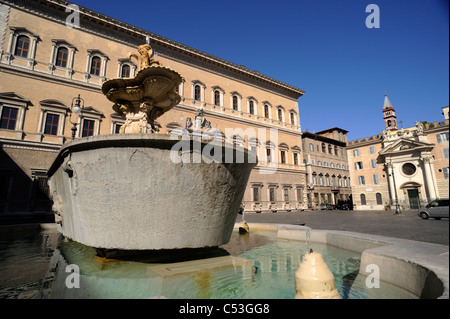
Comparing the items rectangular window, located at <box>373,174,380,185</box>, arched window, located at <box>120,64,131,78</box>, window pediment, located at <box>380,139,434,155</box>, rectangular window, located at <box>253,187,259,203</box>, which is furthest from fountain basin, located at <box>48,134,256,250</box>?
rectangular window, located at <box>373,174,380,185</box>

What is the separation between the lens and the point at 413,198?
25.5 meters

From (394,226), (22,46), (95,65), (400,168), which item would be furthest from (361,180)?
(22,46)

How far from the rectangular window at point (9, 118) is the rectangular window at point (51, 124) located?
1671mm

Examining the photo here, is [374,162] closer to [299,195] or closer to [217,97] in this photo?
[299,195]

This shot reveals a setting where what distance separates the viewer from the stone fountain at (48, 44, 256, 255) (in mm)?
2711

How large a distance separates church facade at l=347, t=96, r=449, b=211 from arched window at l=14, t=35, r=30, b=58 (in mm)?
32229

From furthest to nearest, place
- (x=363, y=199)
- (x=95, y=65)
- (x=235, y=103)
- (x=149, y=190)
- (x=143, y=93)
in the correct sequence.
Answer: (x=363, y=199) → (x=235, y=103) → (x=95, y=65) → (x=143, y=93) → (x=149, y=190)

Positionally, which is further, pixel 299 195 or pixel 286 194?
pixel 299 195

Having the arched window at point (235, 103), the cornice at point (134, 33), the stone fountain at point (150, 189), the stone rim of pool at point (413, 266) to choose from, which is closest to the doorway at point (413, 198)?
the cornice at point (134, 33)

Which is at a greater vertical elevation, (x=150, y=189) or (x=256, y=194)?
(x=256, y=194)

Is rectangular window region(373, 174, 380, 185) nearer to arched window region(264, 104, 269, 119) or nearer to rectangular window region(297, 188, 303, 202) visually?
rectangular window region(297, 188, 303, 202)

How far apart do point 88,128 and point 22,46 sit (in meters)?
6.77
